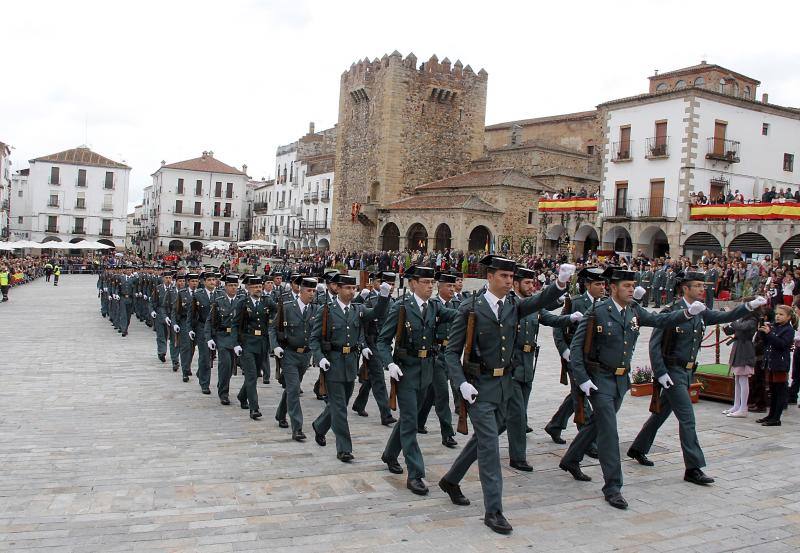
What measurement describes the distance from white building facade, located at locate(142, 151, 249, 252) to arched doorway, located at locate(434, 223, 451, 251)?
1702 inches

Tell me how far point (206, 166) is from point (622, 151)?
57.0 meters

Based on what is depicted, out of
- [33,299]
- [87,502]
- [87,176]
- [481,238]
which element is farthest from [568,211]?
[87,176]

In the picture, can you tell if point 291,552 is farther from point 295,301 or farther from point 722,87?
point 722,87

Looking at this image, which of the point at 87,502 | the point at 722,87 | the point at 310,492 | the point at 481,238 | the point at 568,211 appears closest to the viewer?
the point at 87,502

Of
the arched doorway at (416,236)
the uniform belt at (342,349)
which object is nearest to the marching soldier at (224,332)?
the uniform belt at (342,349)

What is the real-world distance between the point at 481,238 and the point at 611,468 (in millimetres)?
33444

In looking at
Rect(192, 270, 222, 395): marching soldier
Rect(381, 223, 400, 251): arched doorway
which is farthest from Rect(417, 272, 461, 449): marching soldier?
Rect(381, 223, 400, 251): arched doorway

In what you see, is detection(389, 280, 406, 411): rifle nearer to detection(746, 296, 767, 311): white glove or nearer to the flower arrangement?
detection(746, 296, 767, 311): white glove

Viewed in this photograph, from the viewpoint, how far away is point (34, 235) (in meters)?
67.2

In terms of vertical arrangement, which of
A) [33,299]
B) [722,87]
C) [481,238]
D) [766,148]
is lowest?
[33,299]

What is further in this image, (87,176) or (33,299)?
(87,176)

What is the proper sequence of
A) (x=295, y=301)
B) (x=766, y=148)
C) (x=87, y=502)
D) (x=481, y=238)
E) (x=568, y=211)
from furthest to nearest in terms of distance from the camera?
1. (x=481, y=238)
2. (x=568, y=211)
3. (x=766, y=148)
4. (x=295, y=301)
5. (x=87, y=502)

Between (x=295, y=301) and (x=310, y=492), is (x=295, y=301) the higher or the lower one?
the higher one

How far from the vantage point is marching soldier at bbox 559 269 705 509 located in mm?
6355
